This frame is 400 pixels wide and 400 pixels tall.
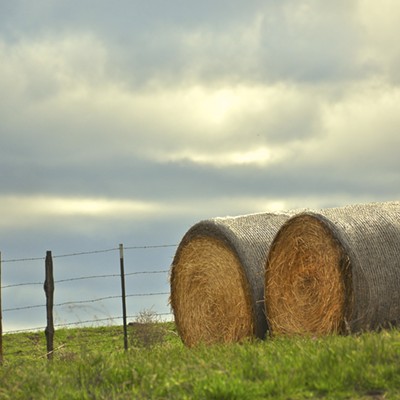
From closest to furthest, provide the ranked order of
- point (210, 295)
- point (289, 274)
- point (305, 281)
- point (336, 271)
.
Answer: point (336, 271) → point (305, 281) → point (289, 274) → point (210, 295)

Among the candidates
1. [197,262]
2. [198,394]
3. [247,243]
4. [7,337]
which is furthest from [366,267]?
[7,337]

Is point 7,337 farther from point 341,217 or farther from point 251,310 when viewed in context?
point 341,217

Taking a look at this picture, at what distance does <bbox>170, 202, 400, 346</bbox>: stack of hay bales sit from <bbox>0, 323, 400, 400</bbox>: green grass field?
94.0 inches

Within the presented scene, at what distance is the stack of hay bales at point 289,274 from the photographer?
12.6 meters

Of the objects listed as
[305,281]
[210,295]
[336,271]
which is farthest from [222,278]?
[336,271]

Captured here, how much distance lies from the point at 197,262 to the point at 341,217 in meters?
3.43

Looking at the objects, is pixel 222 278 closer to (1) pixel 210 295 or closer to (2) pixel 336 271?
(1) pixel 210 295

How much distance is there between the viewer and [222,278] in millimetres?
14859

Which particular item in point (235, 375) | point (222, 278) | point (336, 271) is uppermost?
point (222, 278)

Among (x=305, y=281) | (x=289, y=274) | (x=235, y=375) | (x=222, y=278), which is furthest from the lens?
(x=222, y=278)

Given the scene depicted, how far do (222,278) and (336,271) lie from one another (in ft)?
8.88

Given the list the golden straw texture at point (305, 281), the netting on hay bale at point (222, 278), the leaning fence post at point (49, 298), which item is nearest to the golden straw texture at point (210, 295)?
the netting on hay bale at point (222, 278)

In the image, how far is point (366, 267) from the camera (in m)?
12.5

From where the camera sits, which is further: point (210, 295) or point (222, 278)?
point (210, 295)
